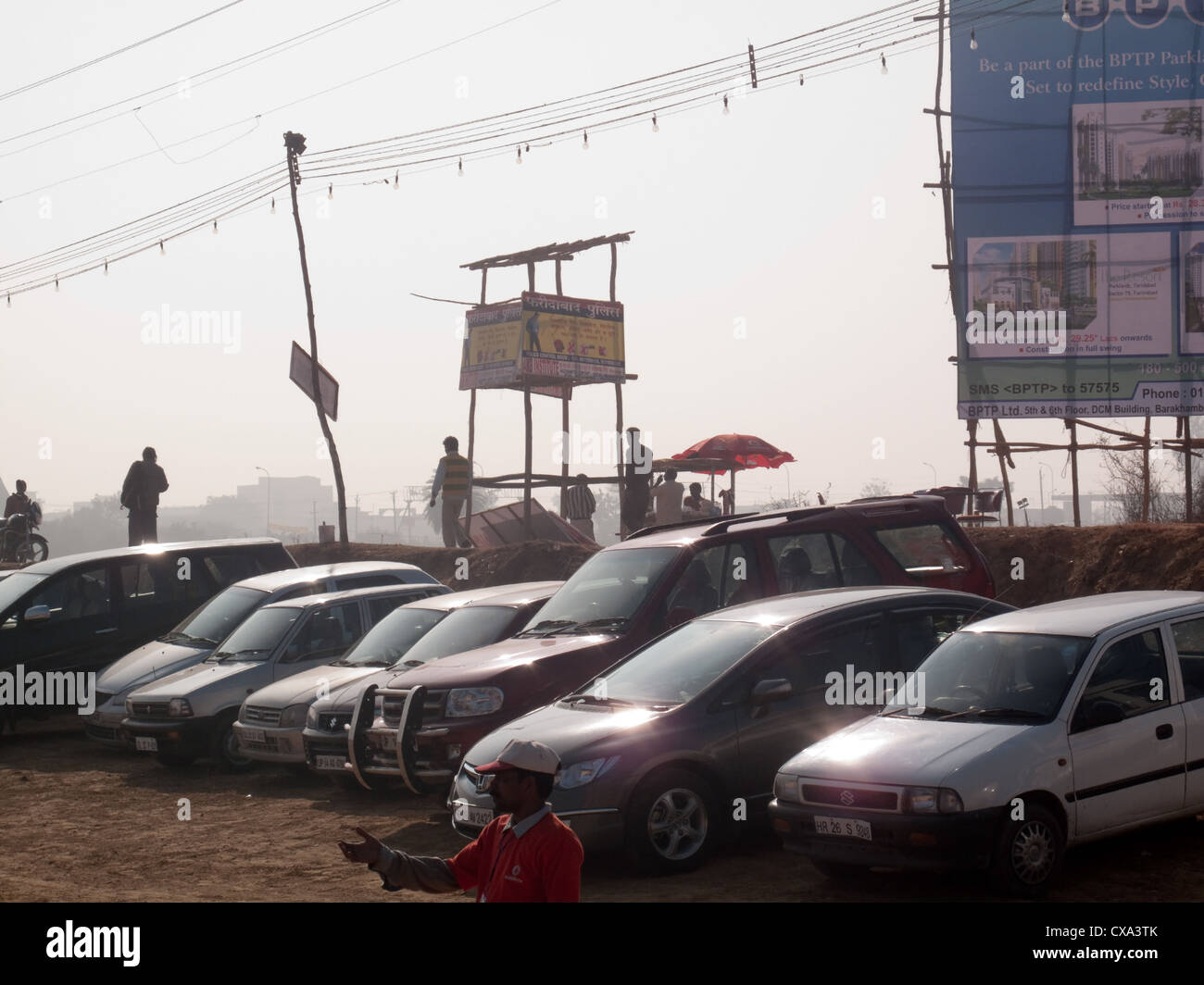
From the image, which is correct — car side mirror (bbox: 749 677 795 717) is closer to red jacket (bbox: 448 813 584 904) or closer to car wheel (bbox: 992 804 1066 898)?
car wheel (bbox: 992 804 1066 898)

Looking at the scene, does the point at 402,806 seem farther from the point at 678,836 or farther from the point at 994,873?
the point at 994,873

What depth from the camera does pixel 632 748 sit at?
860 cm

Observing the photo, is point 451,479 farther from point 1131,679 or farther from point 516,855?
point 516,855

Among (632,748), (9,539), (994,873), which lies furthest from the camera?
(9,539)

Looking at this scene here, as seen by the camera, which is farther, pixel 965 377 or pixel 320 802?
pixel 965 377

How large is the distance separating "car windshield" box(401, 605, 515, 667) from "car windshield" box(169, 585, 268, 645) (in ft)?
12.4

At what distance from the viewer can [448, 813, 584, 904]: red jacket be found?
190 inches

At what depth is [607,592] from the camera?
11734 millimetres

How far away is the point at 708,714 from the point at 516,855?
416 cm

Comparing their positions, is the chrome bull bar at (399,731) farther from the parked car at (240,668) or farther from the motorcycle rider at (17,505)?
the motorcycle rider at (17,505)

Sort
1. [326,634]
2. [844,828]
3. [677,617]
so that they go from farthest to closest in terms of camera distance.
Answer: [326,634] → [677,617] → [844,828]

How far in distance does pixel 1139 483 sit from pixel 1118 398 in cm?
1207

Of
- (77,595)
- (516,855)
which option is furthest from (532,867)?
(77,595)
